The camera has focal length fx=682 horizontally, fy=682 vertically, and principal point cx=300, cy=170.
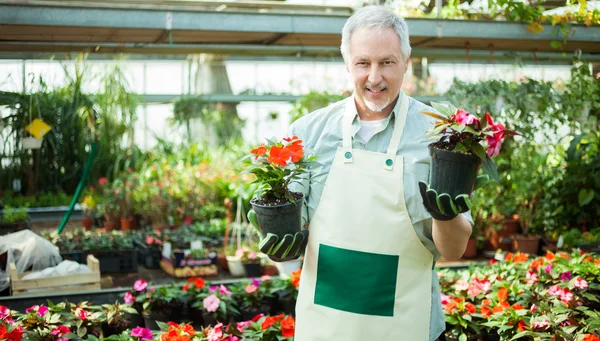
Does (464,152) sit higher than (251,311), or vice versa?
(464,152)

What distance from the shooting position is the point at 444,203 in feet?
5.02

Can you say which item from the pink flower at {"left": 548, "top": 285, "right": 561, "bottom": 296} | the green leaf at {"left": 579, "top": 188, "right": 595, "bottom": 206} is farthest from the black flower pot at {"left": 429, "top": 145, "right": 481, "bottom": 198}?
the green leaf at {"left": 579, "top": 188, "right": 595, "bottom": 206}

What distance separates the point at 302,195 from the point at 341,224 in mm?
135

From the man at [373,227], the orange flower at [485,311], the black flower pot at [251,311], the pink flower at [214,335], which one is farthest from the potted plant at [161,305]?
the man at [373,227]

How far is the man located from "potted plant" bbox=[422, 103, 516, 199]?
234 millimetres

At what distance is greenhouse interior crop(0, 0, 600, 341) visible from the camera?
5.99 feet

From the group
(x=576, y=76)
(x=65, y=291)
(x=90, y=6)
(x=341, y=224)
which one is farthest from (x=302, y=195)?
(x=576, y=76)

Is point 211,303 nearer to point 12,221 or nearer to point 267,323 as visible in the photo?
point 267,323

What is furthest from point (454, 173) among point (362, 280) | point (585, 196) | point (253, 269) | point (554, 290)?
point (585, 196)

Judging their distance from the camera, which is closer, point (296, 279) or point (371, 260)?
point (371, 260)

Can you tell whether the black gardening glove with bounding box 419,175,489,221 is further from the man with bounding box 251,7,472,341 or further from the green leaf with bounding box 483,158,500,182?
the man with bounding box 251,7,472,341

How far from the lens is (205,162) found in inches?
307

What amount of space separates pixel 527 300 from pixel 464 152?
1778 mm

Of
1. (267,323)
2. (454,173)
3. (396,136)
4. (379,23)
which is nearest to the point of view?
(454,173)
